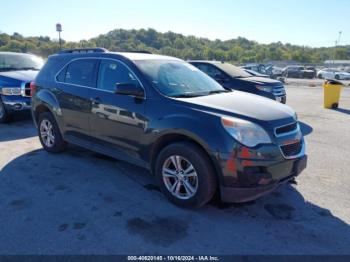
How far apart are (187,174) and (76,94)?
2354 millimetres

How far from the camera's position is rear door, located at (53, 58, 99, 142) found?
4.92 meters

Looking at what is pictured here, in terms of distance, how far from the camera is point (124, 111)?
14.2ft

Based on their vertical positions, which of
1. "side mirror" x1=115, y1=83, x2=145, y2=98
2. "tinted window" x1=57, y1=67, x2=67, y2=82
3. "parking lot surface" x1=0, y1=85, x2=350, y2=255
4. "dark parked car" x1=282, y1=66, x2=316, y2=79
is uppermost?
"dark parked car" x1=282, y1=66, x2=316, y2=79

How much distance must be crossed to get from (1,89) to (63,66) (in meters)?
3.69

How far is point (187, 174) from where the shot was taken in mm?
3785

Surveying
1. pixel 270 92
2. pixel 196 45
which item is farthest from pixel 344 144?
pixel 196 45

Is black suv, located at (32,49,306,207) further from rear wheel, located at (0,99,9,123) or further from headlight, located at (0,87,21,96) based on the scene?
rear wheel, located at (0,99,9,123)

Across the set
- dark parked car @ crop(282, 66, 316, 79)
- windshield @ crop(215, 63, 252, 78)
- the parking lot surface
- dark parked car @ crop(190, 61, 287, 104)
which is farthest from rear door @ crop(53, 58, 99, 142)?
dark parked car @ crop(282, 66, 316, 79)

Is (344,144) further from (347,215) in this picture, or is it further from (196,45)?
(196,45)

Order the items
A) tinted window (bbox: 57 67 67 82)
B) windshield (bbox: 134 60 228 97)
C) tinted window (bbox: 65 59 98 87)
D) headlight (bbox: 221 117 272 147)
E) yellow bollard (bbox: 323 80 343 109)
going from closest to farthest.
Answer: headlight (bbox: 221 117 272 147) → windshield (bbox: 134 60 228 97) → tinted window (bbox: 65 59 98 87) → tinted window (bbox: 57 67 67 82) → yellow bollard (bbox: 323 80 343 109)

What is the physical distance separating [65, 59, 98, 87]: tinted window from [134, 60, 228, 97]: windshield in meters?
0.86

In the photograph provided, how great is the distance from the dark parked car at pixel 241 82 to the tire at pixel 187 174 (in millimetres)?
5024

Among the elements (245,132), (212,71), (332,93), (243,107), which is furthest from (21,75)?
(332,93)

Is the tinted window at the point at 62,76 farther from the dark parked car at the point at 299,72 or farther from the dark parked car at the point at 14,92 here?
the dark parked car at the point at 299,72
